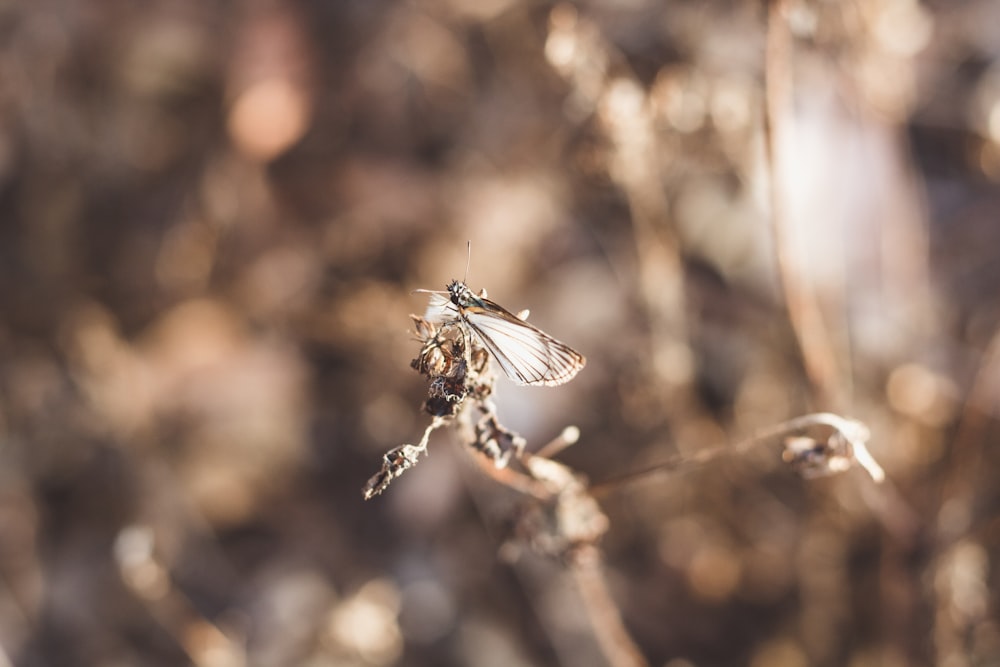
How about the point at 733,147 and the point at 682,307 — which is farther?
the point at 682,307

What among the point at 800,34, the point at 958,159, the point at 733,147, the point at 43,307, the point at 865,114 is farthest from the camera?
the point at 958,159

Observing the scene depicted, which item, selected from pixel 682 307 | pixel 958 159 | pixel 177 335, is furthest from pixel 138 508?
pixel 958 159

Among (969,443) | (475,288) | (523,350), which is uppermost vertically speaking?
(475,288)

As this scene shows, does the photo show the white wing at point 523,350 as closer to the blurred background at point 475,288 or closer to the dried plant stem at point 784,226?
the dried plant stem at point 784,226

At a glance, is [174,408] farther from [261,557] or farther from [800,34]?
[800,34]

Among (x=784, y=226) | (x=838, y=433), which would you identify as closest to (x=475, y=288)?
(x=784, y=226)

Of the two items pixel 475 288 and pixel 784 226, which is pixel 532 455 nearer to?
pixel 784 226

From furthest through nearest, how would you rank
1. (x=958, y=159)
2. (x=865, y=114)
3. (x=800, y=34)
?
(x=958, y=159)
(x=865, y=114)
(x=800, y=34)
